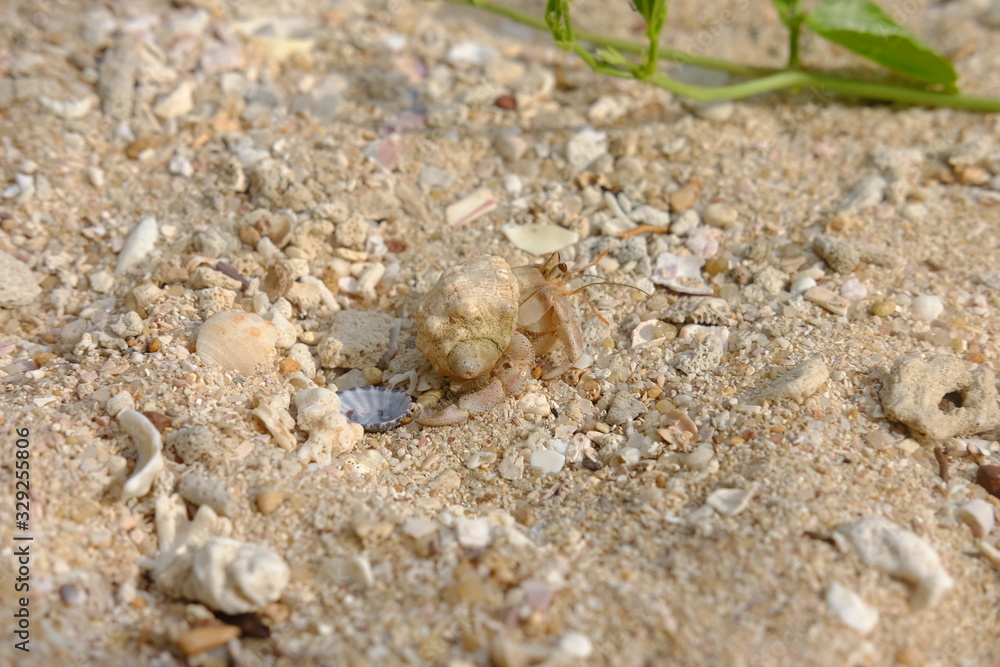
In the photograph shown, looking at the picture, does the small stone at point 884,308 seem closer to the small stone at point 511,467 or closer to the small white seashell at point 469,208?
the small stone at point 511,467

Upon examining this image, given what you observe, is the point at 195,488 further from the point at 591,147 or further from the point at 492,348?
the point at 591,147

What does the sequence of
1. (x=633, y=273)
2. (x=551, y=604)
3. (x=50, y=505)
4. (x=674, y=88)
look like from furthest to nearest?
(x=674, y=88)
(x=633, y=273)
(x=50, y=505)
(x=551, y=604)

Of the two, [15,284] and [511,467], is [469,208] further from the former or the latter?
[15,284]

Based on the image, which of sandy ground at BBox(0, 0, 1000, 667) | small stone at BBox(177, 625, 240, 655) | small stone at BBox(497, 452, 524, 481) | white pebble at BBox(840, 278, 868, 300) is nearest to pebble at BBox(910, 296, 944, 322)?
sandy ground at BBox(0, 0, 1000, 667)

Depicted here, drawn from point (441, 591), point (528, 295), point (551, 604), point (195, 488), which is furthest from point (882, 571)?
point (195, 488)

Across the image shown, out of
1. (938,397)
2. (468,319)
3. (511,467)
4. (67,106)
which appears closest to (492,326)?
(468,319)

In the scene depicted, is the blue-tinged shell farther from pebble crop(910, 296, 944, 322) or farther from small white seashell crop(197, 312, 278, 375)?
pebble crop(910, 296, 944, 322)

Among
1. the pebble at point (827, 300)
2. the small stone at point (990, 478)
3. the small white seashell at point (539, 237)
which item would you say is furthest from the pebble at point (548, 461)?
the small stone at point (990, 478)
